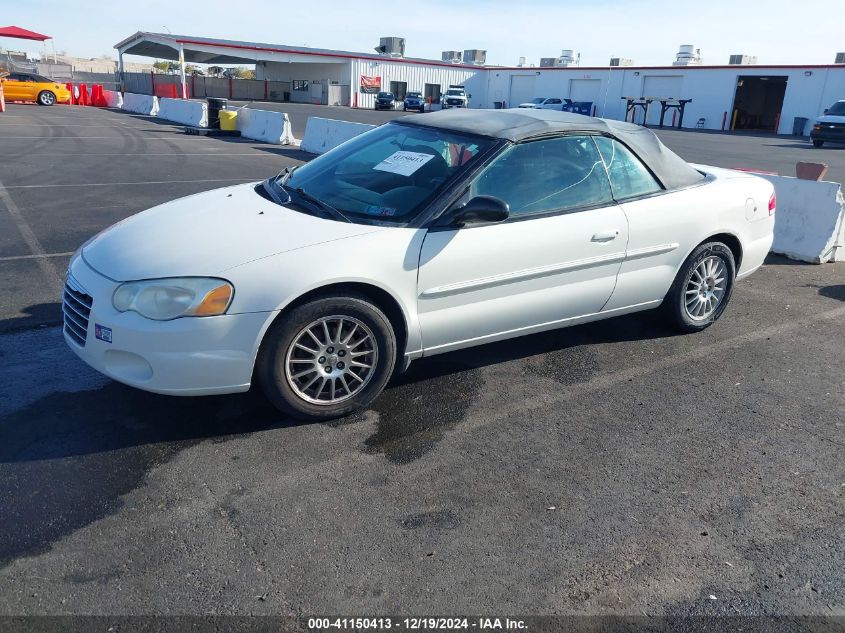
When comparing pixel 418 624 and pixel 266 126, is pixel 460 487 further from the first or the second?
pixel 266 126

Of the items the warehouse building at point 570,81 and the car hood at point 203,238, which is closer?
the car hood at point 203,238

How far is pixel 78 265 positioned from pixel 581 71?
5433cm

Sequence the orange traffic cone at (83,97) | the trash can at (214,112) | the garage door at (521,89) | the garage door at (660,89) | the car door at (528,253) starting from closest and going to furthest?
the car door at (528,253), the trash can at (214,112), the orange traffic cone at (83,97), the garage door at (660,89), the garage door at (521,89)

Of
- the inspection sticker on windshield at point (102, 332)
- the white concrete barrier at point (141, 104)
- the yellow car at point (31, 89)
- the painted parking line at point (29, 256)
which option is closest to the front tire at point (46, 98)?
the yellow car at point (31, 89)

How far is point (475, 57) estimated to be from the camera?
219ft

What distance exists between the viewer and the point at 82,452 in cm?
343

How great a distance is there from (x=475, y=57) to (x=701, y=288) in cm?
6621

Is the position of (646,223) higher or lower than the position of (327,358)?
higher

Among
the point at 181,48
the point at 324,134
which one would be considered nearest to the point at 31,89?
the point at 181,48

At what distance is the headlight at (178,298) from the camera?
340cm

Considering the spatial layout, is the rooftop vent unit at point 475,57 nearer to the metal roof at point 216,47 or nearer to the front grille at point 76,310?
the metal roof at point 216,47

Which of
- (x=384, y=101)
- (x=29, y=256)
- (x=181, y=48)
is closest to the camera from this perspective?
(x=29, y=256)

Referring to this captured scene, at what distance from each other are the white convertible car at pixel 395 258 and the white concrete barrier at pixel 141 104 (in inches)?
1166

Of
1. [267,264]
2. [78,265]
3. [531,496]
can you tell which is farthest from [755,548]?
[78,265]
